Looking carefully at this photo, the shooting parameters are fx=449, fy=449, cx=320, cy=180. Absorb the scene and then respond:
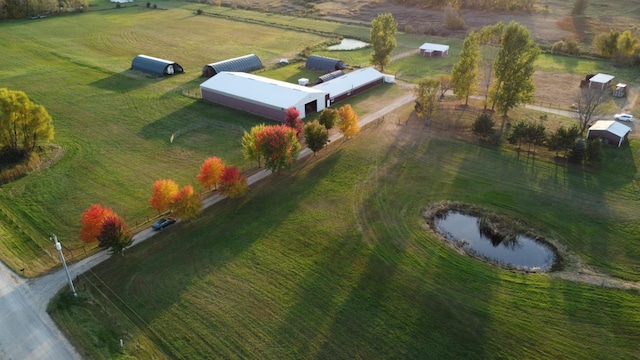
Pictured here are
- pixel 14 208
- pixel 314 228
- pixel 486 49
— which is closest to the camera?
pixel 314 228

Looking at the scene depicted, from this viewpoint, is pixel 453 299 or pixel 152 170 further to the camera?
pixel 152 170

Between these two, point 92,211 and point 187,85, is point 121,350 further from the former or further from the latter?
point 187,85

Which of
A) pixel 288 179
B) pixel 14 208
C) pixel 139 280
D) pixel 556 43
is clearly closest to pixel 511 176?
pixel 288 179

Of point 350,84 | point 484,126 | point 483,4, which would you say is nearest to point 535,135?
point 484,126

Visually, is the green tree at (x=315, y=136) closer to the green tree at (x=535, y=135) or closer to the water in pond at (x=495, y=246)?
the water in pond at (x=495, y=246)

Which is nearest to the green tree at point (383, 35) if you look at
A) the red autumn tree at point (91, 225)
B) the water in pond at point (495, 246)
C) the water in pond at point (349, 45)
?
the water in pond at point (349, 45)

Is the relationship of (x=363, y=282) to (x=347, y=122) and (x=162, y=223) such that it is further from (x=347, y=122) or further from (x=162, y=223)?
(x=347, y=122)
